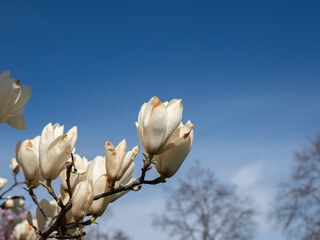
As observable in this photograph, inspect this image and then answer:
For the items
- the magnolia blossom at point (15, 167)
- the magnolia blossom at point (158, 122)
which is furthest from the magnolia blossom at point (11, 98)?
the magnolia blossom at point (15, 167)

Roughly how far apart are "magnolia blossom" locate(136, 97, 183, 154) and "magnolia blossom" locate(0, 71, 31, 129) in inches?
10.6

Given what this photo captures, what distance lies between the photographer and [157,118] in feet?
2.44

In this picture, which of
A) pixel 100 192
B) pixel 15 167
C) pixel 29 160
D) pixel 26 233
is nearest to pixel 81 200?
pixel 100 192

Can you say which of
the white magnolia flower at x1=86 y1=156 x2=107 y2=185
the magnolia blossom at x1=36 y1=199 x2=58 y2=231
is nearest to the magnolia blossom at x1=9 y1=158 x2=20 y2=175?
the magnolia blossom at x1=36 y1=199 x2=58 y2=231

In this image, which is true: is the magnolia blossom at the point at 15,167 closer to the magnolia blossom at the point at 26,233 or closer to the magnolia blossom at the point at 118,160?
the magnolia blossom at the point at 26,233

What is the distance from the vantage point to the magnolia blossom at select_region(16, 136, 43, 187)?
0.79 metres

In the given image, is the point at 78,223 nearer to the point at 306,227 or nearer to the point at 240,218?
the point at 306,227

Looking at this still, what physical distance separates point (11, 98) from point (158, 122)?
313 millimetres

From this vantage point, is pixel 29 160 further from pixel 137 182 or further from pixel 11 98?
pixel 137 182

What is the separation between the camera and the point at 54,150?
737 millimetres

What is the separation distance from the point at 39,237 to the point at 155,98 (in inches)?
14.8

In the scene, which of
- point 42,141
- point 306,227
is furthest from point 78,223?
point 306,227

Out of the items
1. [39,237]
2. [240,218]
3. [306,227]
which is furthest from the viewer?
[240,218]

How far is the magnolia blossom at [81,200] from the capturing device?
0.71 metres
